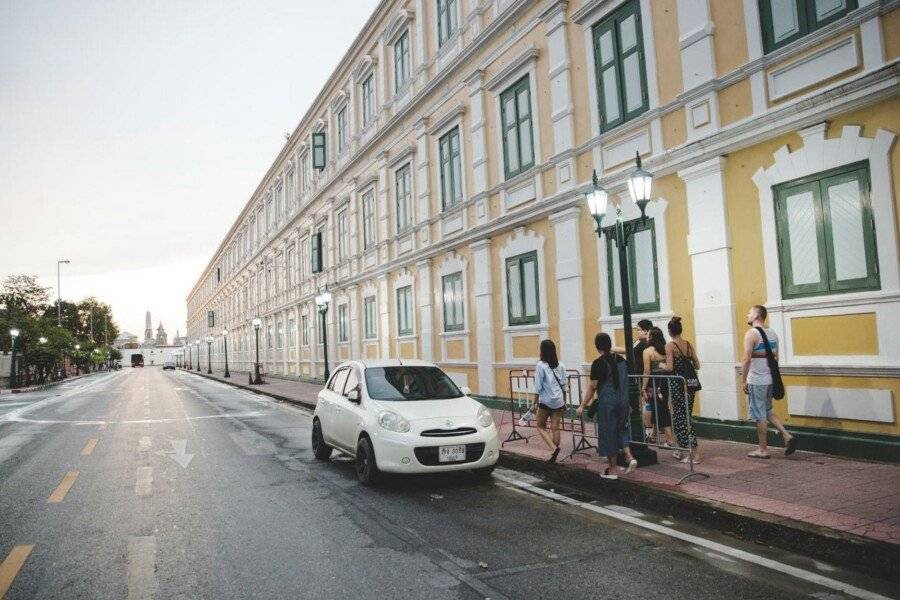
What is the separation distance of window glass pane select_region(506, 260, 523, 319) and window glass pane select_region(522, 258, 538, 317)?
213 mm

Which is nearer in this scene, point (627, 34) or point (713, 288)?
point (713, 288)

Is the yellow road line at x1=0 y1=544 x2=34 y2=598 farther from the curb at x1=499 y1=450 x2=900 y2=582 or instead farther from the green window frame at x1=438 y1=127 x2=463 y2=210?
the green window frame at x1=438 y1=127 x2=463 y2=210

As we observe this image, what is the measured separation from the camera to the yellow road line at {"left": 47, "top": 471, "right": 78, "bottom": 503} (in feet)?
23.0

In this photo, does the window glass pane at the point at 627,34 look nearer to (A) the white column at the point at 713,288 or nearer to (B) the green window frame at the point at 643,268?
(A) the white column at the point at 713,288

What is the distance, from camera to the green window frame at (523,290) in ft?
44.9

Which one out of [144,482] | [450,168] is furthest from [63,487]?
[450,168]

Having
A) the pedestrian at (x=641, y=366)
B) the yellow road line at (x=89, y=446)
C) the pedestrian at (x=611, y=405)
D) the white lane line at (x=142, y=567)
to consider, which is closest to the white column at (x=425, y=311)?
the yellow road line at (x=89, y=446)

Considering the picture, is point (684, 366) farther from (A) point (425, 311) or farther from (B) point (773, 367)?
(A) point (425, 311)

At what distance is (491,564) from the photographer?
4.62 m

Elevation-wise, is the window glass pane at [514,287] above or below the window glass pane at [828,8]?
below

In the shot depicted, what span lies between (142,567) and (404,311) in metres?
16.0

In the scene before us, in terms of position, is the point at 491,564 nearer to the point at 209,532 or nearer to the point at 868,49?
the point at 209,532

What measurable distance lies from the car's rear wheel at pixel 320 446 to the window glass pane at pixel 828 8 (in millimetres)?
9151

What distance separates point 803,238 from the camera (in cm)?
798
